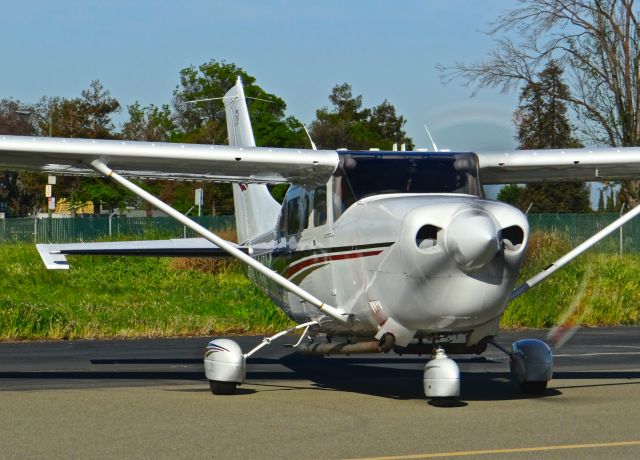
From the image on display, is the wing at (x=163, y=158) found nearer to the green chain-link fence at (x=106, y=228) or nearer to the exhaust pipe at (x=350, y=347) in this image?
the exhaust pipe at (x=350, y=347)

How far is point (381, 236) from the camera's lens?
9.88 m

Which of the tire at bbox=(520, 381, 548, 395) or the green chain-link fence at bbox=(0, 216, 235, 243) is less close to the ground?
the green chain-link fence at bbox=(0, 216, 235, 243)

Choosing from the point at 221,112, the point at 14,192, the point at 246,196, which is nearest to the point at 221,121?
the point at 221,112

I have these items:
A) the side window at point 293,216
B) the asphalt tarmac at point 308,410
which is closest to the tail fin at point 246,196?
the asphalt tarmac at point 308,410

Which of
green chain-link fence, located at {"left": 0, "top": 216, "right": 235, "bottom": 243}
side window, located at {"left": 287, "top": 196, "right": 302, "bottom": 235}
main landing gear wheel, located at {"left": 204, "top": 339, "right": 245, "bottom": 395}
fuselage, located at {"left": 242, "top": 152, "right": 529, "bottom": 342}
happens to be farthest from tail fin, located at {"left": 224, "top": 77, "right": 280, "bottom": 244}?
green chain-link fence, located at {"left": 0, "top": 216, "right": 235, "bottom": 243}

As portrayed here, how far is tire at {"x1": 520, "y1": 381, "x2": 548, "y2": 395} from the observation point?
10766 millimetres

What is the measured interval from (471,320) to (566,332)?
413 inches

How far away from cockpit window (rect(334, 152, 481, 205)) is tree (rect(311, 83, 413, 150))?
67.1m

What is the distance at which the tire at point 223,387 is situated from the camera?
1105cm

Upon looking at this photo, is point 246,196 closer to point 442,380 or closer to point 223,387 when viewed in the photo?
point 223,387

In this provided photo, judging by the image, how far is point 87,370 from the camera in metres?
13.3

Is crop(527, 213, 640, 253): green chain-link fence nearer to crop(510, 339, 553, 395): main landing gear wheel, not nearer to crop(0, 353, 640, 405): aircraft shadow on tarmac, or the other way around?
crop(0, 353, 640, 405): aircraft shadow on tarmac

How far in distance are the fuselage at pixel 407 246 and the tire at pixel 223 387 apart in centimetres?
119

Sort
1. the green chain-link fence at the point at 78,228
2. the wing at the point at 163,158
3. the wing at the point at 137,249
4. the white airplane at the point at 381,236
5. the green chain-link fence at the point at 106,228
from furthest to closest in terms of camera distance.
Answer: the green chain-link fence at the point at 78,228 < the green chain-link fence at the point at 106,228 < the wing at the point at 137,249 < the wing at the point at 163,158 < the white airplane at the point at 381,236
